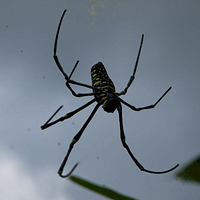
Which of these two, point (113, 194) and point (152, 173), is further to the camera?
point (152, 173)

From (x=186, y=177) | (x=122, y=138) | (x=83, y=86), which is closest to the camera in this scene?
(x=186, y=177)

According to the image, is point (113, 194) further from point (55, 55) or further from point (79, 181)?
point (55, 55)

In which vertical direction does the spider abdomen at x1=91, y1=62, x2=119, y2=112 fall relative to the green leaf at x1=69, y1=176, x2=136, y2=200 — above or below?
above

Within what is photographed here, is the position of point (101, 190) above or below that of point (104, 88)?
below

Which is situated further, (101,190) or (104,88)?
(104,88)

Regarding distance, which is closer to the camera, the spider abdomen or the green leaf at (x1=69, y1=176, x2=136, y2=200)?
the green leaf at (x1=69, y1=176, x2=136, y2=200)

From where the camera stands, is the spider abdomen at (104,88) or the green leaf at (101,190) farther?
the spider abdomen at (104,88)

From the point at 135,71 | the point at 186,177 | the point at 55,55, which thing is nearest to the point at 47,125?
the point at 55,55

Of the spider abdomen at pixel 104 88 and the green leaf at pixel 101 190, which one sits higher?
the spider abdomen at pixel 104 88
